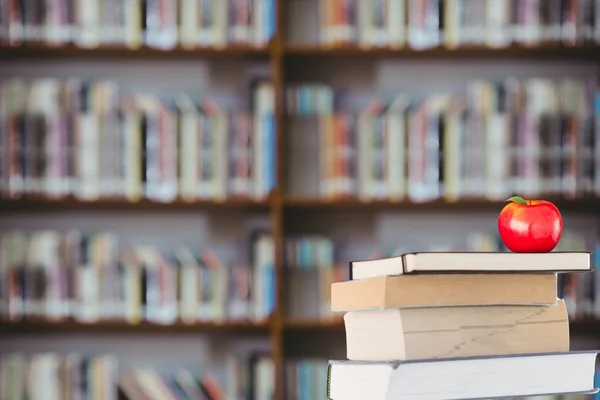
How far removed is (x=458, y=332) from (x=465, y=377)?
5cm

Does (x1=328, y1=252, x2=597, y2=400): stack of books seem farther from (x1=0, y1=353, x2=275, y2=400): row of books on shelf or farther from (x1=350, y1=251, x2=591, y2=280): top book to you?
(x1=0, y1=353, x2=275, y2=400): row of books on shelf

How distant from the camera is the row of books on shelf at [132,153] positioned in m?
2.78

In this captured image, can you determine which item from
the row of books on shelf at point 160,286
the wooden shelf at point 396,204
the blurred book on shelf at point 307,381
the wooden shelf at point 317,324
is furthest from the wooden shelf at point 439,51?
the blurred book on shelf at point 307,381

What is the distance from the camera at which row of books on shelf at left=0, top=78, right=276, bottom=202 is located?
278 cm

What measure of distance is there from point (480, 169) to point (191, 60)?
1006mm

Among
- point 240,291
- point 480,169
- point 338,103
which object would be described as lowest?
point 240,291

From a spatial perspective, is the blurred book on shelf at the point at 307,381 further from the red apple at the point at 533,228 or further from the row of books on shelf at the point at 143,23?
the red apple at the point at 533,228

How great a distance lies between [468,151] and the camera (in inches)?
109

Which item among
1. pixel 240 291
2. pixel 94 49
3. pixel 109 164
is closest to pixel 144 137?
pixel 109 164

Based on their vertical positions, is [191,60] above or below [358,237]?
above

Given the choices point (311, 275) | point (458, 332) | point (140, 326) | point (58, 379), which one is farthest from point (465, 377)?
point (58, 379)

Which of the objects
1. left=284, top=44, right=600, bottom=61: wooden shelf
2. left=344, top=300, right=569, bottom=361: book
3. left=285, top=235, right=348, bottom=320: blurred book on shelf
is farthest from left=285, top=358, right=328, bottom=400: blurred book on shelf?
left=344, top=300, right=569, bottom=361: book

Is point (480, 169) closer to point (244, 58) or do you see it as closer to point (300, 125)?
point (300, 125)

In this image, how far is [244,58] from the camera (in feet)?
9.75
